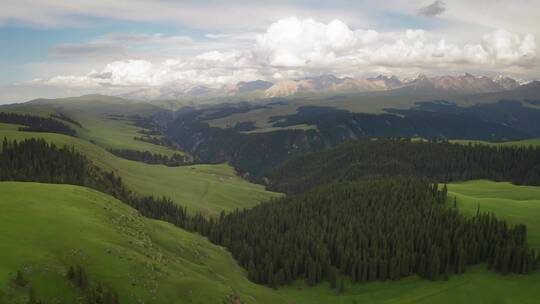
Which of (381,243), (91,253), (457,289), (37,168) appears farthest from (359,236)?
(37,168)

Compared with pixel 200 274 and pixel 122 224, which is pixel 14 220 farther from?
pixel 200 274

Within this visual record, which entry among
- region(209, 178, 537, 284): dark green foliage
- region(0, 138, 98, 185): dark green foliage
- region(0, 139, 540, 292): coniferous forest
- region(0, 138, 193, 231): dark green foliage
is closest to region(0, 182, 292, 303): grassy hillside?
region(209, 178, 537, 284): dark green foliage

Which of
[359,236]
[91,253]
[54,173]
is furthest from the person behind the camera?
[54,173]

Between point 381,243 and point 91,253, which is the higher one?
point 91,253

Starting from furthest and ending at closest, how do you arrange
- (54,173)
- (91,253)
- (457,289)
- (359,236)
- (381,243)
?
(54,173)
(359,236)
(381,243)
(457,289)
(91,253)

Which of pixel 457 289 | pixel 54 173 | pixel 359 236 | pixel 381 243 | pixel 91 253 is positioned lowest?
pixel 457 289

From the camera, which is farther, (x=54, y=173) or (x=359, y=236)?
(x=54, y=173)

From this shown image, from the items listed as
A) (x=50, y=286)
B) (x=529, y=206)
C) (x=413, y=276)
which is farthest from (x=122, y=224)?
(x=529, y=206)

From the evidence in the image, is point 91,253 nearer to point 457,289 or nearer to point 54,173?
point 457,289

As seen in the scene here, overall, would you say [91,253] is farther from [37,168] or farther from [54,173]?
[37,168]
